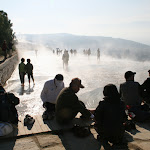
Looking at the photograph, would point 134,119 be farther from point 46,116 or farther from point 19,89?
point 19,89

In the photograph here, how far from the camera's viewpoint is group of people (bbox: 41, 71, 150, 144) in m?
3.26

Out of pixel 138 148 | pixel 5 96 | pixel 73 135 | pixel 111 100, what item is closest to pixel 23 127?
pixel 5 96

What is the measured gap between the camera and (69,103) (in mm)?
3793

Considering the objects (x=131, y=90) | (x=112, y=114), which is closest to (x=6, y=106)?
(x=112, y=114)

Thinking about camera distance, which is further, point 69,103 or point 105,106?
point 69,103

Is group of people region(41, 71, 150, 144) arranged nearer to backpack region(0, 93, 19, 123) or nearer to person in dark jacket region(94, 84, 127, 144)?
person in dark jacket region(94, 84, 127, 144)

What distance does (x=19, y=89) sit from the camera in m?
9.61

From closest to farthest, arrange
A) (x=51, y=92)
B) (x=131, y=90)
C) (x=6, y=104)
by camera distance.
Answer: (x=6, y=104), (x=131, y=90), (x=51, y=92)

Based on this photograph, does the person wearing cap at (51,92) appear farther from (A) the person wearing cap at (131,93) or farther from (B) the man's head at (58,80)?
(A) the person wearing cap at (131,93)

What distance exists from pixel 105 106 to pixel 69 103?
0.85m

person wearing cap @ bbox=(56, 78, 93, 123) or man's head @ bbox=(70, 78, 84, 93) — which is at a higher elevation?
man's head @ bbox=(70, 78, 84, 93)

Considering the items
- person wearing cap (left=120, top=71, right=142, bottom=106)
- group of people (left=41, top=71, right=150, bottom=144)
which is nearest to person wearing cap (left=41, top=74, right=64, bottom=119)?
group of people (left=41, top=71, right=150, bottom=144)

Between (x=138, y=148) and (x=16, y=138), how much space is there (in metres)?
2.32

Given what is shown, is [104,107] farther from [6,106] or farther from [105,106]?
[6,106]
